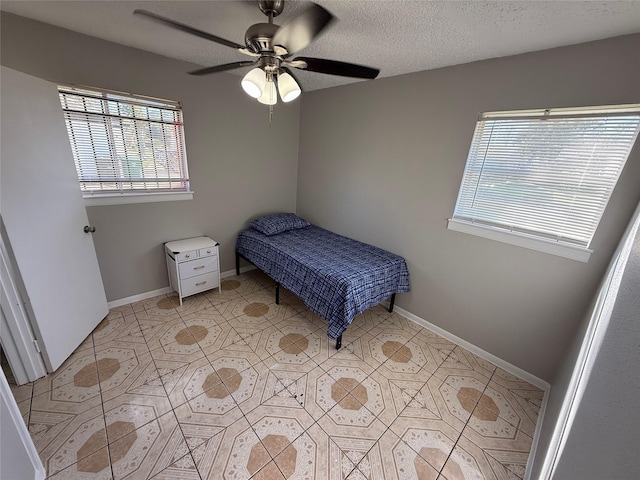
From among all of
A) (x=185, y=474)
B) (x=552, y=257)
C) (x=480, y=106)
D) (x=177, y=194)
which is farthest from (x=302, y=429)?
(x=480, y=106)

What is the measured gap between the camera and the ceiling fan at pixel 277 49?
1.01 metres

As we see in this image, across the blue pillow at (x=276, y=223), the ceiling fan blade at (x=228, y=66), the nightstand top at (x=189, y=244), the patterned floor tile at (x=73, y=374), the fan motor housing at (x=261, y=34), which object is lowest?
the patterned floor tile at (x=73, y=374)

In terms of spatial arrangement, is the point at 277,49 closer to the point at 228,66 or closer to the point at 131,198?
the point at 228,66

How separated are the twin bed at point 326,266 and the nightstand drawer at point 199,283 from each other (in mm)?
474

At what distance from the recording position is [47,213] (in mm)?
1721

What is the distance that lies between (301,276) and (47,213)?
6.17ft

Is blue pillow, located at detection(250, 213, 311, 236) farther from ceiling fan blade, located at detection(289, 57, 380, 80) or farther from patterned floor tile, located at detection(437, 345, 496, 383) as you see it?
patterned floor tile, located at detection(437, 345, 496, 383)

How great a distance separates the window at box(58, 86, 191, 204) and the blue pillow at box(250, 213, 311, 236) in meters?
0.90

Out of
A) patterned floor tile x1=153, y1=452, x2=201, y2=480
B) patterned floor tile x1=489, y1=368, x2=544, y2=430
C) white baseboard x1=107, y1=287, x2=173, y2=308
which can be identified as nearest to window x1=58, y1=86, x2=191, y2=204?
white baseboard x1=107, y1=287, x2=173, y2=308

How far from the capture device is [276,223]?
3109mm

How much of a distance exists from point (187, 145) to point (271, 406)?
2.47 m

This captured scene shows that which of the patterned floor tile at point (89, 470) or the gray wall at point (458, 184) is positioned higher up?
the gray wall at point (458, 184)

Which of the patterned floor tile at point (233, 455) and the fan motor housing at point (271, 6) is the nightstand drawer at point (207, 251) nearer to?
the patterned floor tile at point (233, 455)

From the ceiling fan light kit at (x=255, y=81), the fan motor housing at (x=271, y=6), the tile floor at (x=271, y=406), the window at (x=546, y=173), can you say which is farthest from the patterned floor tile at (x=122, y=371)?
the window at (x=546, y=173)
